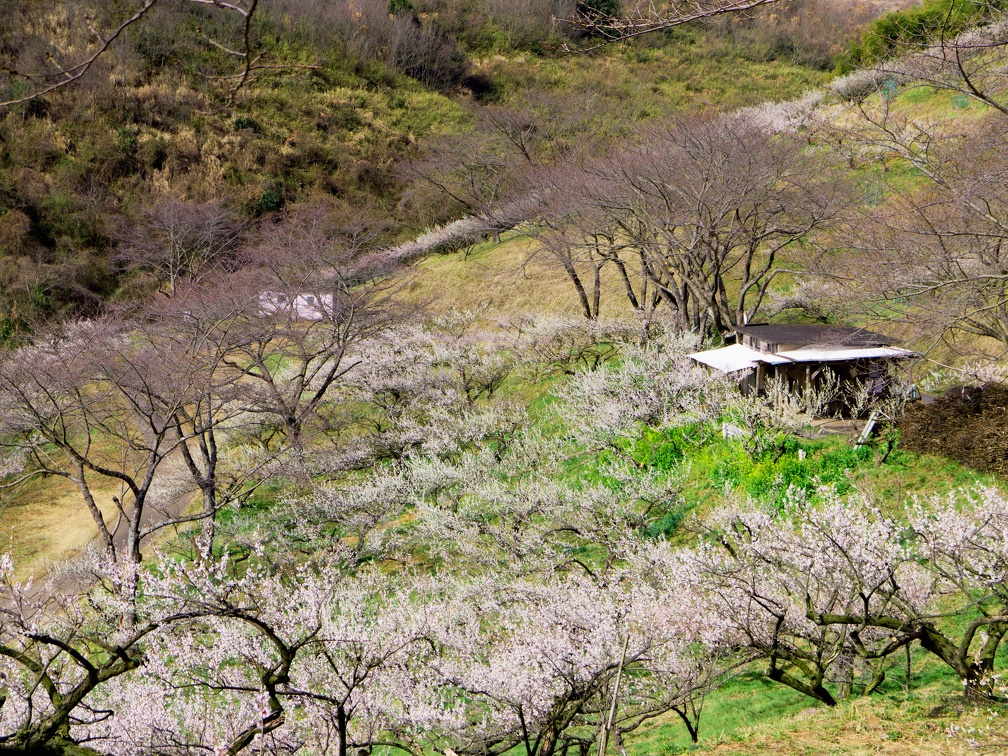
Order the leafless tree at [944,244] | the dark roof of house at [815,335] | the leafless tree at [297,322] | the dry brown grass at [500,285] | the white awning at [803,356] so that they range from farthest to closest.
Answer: the dry brown grass at [500,285] < the leafless tree at [297,322] < the dark roof of house at [815,335] < the white awning at [803,356] < the leafless tree at [944,244]

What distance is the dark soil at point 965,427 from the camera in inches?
408

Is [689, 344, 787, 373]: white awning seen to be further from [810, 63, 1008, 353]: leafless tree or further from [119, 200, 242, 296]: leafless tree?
[119, 200, 242, 296]: leafless tree

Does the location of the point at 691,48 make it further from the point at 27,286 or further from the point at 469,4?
the point at 27,286

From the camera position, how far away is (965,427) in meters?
10.8

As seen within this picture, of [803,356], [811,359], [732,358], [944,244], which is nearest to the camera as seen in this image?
[944,244]

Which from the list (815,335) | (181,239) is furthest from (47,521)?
(815,335)

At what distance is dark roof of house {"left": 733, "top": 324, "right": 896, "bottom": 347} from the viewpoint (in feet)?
46.8

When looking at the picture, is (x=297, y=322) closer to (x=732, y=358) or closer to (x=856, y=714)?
(x=732, y=358)

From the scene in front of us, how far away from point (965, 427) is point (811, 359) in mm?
3434

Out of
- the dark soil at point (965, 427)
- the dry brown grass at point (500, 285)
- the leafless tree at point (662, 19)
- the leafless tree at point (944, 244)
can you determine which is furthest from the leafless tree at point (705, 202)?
the leafless tree at point (662, 19)

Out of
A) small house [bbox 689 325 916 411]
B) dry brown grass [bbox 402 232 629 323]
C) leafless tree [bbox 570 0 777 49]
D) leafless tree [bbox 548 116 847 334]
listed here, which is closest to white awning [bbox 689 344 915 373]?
small house [bbox 689 325 916 411]

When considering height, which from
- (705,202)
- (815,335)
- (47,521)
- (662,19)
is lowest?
(47,521)

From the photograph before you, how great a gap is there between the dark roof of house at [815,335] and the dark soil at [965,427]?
2.23 meters

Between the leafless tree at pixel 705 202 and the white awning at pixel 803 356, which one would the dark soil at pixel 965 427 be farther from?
the leafless tree at pixel 705 202
